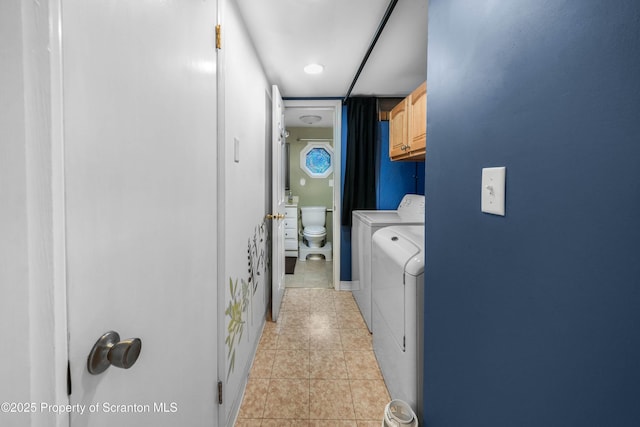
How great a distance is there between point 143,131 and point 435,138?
3.05ft

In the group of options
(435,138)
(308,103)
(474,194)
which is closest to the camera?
(474,194)

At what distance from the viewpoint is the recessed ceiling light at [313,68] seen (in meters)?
2.40

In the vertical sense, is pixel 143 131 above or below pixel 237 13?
below

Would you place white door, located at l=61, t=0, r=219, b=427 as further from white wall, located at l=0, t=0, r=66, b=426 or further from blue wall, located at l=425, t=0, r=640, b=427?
blue wall, located at l=425, t=0, r=640, b=427

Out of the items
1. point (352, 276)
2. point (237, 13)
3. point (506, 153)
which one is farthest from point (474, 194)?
point (352, 276)

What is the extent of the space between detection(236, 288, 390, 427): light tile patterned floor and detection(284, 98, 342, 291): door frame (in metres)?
0.75

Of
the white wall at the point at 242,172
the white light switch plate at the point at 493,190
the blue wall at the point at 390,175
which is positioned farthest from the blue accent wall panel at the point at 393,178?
the white light switch plate at the point at 493,190

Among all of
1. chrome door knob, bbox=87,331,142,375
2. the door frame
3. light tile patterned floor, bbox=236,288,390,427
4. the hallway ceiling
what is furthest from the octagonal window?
chrome door knob, bbox=87,331,142,375

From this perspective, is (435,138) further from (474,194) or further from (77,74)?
(77,74)

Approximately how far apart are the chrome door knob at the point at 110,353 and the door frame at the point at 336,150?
286cm

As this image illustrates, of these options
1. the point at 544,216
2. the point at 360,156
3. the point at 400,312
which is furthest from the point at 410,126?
the point at 544,216

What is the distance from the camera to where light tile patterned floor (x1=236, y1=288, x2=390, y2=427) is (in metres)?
1.55

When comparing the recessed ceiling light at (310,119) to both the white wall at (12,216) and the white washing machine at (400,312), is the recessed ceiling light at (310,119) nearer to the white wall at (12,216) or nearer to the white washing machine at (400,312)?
the white washing machine at (400,312)

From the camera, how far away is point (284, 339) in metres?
2.31
